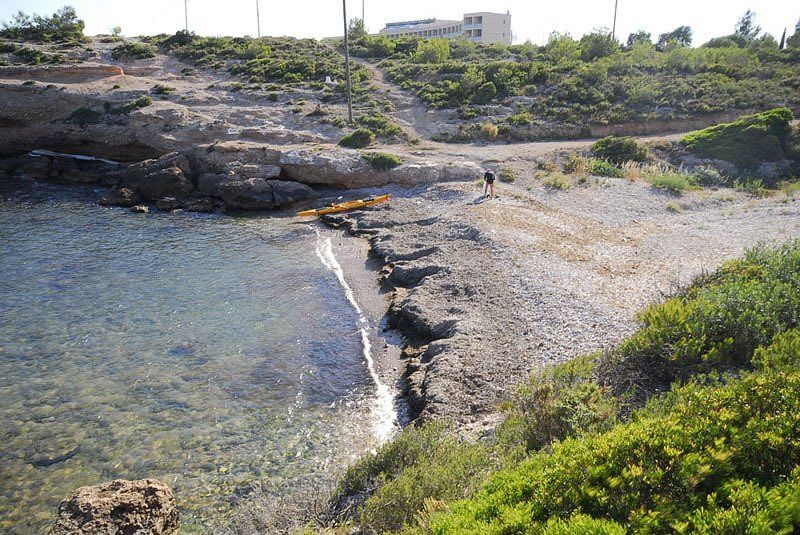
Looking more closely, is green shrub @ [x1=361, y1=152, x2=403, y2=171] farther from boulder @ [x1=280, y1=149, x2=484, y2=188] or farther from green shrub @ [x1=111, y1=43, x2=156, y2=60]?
green shrub @ [x1=111, y1=43, x2=156, y2=60]

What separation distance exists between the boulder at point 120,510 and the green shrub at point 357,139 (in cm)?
2952

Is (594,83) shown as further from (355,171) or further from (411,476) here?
(411,476)

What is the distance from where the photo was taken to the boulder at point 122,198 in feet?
103

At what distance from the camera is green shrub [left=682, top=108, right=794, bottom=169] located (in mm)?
32031

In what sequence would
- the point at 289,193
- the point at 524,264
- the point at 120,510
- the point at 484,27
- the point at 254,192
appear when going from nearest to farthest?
the point at 120,510 → the point at 524,264 → the point at 254,192 → the point at 289,193 → the point at 484,27

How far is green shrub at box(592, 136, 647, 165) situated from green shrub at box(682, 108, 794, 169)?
3964 millimetres

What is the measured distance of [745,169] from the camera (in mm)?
31531

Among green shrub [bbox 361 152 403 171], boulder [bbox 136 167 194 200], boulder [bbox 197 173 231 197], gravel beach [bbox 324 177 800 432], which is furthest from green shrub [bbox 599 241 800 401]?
boulder [bbox 136 167 194 200]

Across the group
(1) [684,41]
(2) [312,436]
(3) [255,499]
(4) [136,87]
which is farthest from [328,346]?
(1) [684,41]

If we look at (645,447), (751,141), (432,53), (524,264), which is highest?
(432,53)

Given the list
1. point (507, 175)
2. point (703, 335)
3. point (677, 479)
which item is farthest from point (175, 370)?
point (507, 175)

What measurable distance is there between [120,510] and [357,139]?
30.5 metres

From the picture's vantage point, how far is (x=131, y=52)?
5372 cm

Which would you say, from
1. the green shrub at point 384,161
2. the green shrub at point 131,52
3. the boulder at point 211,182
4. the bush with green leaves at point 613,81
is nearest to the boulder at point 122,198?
the boulder at point 211,182
